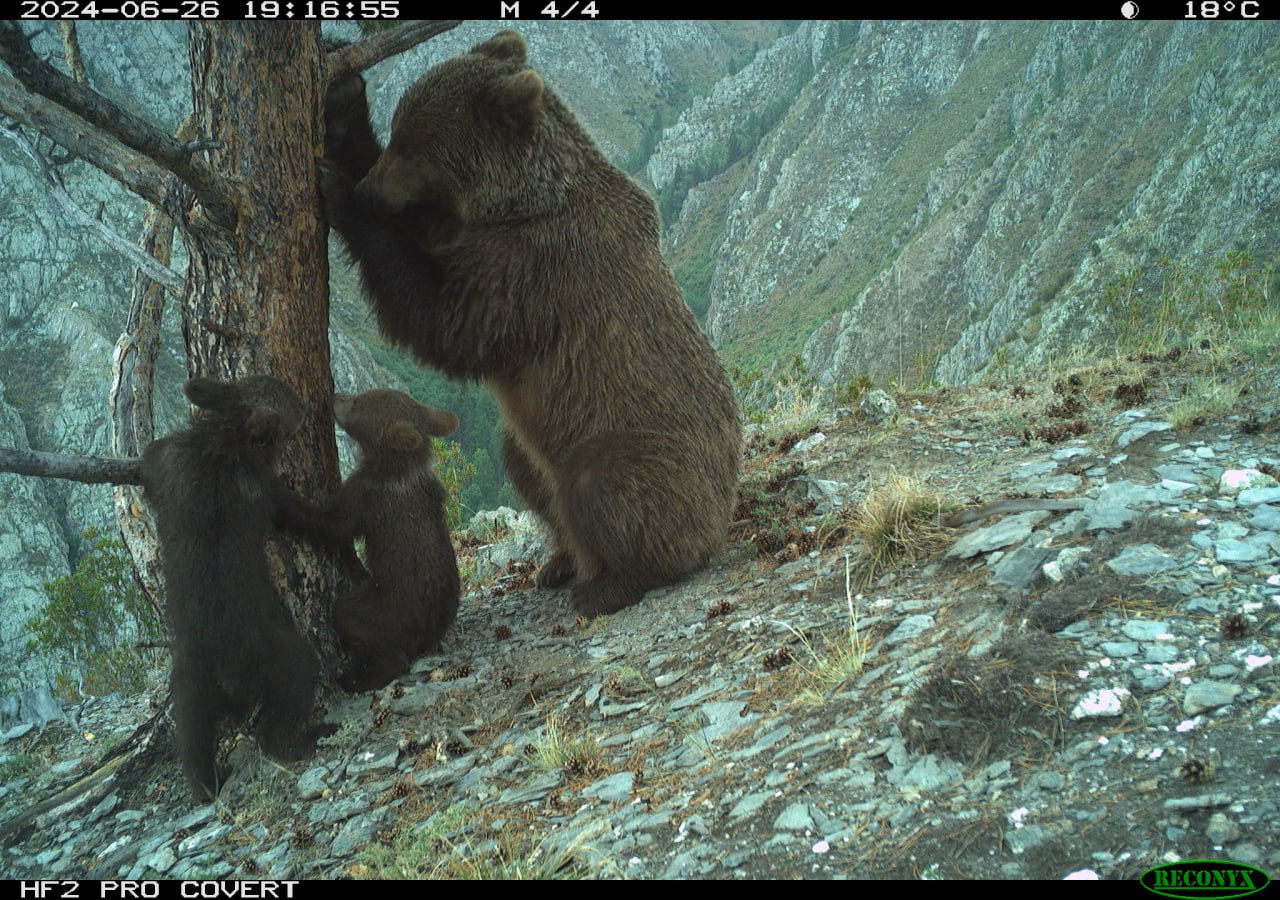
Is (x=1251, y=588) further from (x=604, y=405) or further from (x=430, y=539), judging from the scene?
(x=430, y=539)

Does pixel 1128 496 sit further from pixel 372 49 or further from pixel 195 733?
pixel 372 49

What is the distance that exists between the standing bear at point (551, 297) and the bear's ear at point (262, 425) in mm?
1220

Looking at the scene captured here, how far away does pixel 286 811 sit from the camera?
13.7ft

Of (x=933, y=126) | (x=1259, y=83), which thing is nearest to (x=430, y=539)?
(x=1259, y=83)

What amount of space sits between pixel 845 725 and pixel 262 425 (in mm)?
3144


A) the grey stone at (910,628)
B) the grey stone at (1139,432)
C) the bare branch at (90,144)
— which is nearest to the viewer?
the grey stone at (910,628)

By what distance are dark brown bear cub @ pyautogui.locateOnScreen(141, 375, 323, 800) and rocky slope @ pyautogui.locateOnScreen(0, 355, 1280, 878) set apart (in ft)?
0.99

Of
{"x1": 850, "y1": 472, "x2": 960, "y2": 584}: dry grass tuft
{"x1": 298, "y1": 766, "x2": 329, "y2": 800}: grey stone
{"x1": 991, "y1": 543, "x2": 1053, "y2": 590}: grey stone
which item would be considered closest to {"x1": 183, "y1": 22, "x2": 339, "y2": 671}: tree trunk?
{"x1": 298, "y1": 766, "x2": 329, "y2": 800}: grey stone

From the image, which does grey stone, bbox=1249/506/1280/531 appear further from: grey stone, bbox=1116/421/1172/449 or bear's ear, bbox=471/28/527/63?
bear's ear, bbox=471/28/527/63

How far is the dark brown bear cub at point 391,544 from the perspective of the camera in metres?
5.21

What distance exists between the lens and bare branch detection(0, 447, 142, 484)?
4.02 meters

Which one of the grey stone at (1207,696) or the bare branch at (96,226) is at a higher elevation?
the bare branch at (96,226)

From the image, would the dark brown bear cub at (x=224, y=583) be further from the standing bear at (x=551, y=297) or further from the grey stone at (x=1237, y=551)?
the grey stone at (x=1237, y=551)

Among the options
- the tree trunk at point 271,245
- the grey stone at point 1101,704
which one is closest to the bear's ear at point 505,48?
the tree trunk at point 271,245
